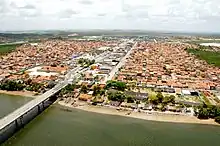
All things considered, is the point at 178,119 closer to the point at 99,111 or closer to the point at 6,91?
the point at 99,111

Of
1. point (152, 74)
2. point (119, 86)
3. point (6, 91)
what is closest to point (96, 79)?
point (119, 86)

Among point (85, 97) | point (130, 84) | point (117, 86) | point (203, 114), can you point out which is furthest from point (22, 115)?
point (203, 114)

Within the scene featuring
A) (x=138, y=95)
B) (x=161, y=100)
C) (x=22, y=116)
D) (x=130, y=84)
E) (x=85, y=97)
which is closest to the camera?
(x=22, y=116)

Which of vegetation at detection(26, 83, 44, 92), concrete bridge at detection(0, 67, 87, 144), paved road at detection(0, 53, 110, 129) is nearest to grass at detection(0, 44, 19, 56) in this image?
paved road at detection(0, 53, 110, 129)

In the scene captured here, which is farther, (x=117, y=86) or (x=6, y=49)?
(x=6, y=49)

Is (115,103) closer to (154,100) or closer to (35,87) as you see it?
(154,100)

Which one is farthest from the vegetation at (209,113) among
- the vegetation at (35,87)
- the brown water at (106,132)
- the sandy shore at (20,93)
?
the sandy shore at (20,93)

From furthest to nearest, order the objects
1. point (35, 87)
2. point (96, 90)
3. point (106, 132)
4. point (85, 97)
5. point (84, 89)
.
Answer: point (35, 87) → point (84, 89) → point (96, 90) → point (85, 97) → point (106, 132)

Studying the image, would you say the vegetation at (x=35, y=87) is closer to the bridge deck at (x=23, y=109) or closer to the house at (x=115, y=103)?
the bridge deck at (x=23, y=109)

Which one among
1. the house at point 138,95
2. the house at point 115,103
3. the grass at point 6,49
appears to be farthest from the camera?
the grass at point 6,49

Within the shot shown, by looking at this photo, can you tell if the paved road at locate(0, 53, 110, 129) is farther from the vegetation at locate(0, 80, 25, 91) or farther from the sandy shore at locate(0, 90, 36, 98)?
the vegetation at locate(0, 80, 25, 91)
